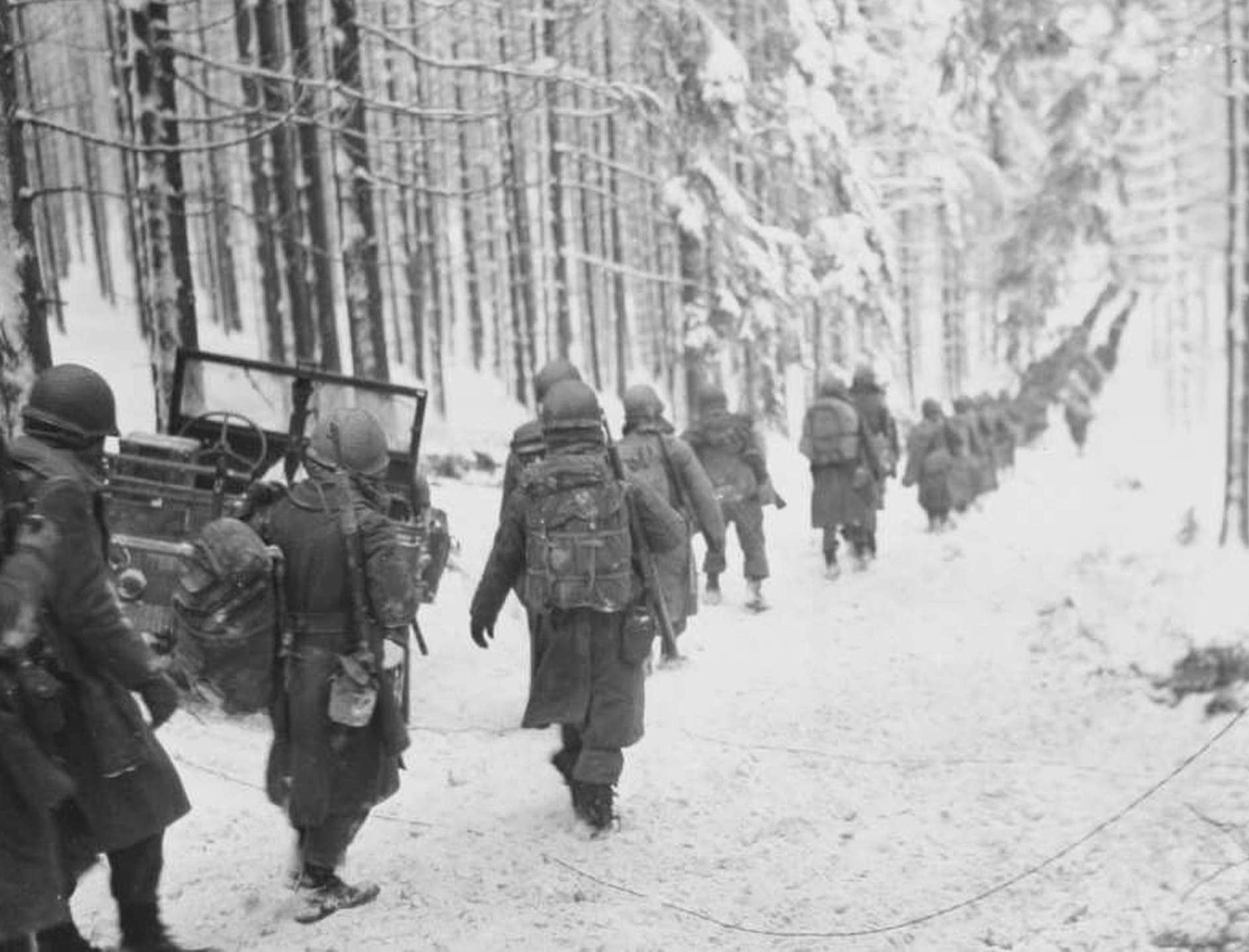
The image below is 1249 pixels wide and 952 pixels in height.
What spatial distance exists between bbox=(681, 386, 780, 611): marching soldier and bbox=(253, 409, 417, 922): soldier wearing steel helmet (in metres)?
5.98

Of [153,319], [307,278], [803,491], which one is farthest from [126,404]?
[803,491]

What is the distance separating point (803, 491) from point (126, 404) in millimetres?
12001

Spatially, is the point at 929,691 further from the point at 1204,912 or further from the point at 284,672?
the point at 284,672

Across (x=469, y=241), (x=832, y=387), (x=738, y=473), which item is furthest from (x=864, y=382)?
(x=469, y=241)

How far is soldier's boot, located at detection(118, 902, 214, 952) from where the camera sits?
402 centimetres

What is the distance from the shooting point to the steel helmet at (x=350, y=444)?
15.1 ft

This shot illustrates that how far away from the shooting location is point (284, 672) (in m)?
4.54

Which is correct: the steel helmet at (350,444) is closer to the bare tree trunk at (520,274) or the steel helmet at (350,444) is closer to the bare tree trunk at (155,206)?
the bare tree trunk at (155,206)

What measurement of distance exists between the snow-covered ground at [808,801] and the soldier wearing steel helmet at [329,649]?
1.34 ft

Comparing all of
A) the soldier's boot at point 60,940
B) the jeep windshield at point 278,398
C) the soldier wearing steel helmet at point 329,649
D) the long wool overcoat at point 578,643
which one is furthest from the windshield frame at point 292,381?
the soldier's boot at point 60,940

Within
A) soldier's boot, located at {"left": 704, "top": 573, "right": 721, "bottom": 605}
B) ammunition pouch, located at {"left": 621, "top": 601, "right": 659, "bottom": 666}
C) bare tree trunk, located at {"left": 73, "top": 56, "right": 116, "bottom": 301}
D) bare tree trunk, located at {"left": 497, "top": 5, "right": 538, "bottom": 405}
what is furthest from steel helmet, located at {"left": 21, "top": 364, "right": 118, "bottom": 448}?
bare tree trunk, located at {"left": 73, "top": 56, "right": 116, "bottom": 301}

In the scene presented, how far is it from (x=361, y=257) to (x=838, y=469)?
5.98 metres

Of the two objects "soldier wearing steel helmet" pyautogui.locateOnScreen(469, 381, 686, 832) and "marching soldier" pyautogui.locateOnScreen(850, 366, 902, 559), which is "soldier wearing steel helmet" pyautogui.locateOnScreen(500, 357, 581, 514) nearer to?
"soldier wearing steel helmet" pyautogui.locateOnScreen(469, 381, 686, 832)

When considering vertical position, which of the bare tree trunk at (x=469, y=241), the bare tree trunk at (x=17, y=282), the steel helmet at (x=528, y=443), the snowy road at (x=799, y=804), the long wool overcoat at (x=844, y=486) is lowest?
the snowy road at (x=799, y=804)
